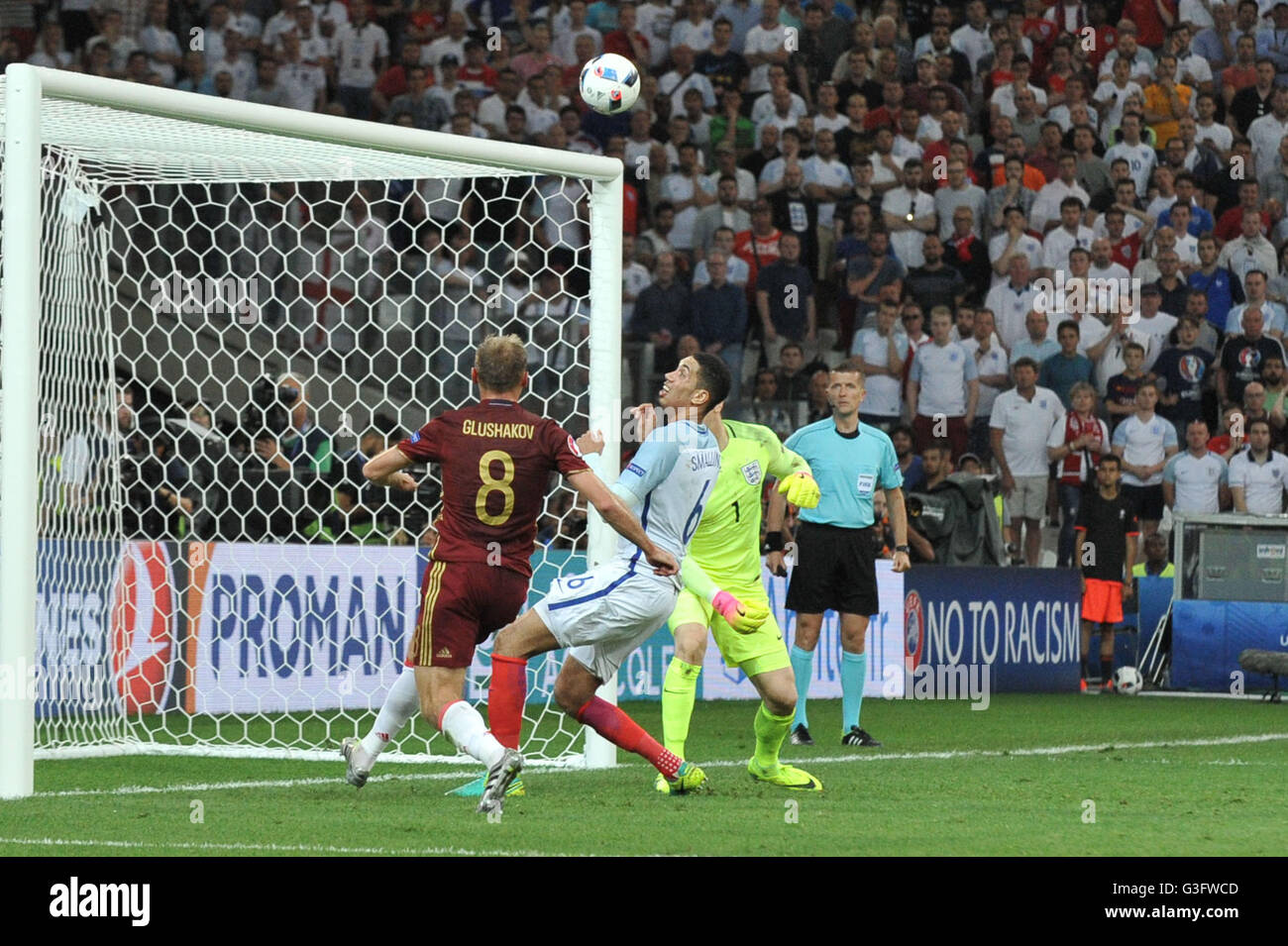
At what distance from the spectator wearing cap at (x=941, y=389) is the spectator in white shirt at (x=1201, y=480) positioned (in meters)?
1.87

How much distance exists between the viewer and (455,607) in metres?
7.72

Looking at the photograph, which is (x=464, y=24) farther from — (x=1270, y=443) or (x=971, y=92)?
(x=1270, y=443)

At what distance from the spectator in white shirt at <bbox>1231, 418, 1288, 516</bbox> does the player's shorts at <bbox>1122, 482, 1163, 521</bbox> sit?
0.62 m

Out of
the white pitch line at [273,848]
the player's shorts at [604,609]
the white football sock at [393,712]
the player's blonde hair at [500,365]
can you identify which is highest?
the player's blonde hair at [500,365]

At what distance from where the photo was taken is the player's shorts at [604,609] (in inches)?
321

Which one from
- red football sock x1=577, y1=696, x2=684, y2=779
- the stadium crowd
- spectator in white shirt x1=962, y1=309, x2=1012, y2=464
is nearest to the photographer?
red football sock x1=577, y1=696, x2=684, y2=779

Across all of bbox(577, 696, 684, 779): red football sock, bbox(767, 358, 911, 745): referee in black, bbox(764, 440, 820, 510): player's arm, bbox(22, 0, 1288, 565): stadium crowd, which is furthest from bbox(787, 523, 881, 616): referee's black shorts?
bbox(22, 0, 1288, 565): stadium crowd

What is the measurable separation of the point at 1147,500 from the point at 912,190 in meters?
3.57

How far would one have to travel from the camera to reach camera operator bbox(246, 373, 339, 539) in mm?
13211

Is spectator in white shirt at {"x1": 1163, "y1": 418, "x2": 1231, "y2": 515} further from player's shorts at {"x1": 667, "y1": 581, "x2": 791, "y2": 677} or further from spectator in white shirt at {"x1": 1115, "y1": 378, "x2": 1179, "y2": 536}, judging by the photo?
player's shorts at {"x1": 667, "y1": 581, "x2": 791, "y2": 677}

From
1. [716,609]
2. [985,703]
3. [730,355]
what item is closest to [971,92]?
[730,355]

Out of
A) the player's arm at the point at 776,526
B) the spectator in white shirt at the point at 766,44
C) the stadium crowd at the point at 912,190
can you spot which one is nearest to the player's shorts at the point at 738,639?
the player's arm at the point at 776,526

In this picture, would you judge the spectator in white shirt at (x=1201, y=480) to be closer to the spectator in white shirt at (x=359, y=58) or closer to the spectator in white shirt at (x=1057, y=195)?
the spectator in white shirt at (x=1057, y=195)

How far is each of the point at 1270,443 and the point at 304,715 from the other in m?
9.32
